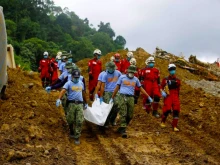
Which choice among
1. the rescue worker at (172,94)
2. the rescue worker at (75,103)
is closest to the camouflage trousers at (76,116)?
the rescue worker at (75,103)

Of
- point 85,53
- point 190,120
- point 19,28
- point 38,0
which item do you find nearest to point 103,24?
point 38,0

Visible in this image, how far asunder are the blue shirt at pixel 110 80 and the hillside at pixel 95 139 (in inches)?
39.9

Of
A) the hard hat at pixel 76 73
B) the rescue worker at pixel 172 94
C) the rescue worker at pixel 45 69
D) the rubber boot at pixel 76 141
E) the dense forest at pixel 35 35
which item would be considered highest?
the dense forest at pixel 35 35

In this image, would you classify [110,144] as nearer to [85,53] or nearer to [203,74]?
[203,74]

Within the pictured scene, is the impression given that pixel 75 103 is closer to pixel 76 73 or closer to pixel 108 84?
pixel 76 73

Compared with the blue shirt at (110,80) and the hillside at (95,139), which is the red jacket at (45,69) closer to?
the hillside at (95,139)

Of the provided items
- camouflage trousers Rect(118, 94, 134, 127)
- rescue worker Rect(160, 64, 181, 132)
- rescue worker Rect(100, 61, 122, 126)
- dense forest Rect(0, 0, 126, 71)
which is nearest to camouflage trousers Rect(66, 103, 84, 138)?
camouflage trousers Rect(118, 94, 134, 127)

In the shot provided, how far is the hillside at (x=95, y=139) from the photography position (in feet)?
24.1

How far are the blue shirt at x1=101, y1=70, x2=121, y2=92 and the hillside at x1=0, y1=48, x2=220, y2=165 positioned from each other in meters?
1.01

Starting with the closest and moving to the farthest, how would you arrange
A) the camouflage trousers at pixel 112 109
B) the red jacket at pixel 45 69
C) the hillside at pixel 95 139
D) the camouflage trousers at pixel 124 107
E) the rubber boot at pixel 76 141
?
the hillside at pixel 95 139
the rubber boot at pixel 76 141
the camouflage trousers at pixel 124 107
the camouflage trousers at pixel 112 109
the red jacket at pixel 45 69

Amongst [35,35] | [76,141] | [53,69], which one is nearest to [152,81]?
[76,141]

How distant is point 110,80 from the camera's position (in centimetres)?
972

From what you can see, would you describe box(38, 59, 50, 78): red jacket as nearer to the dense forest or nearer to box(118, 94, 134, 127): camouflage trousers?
box(118, 94, 134, 127): camouflage trousers

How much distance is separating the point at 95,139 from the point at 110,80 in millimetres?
1579
